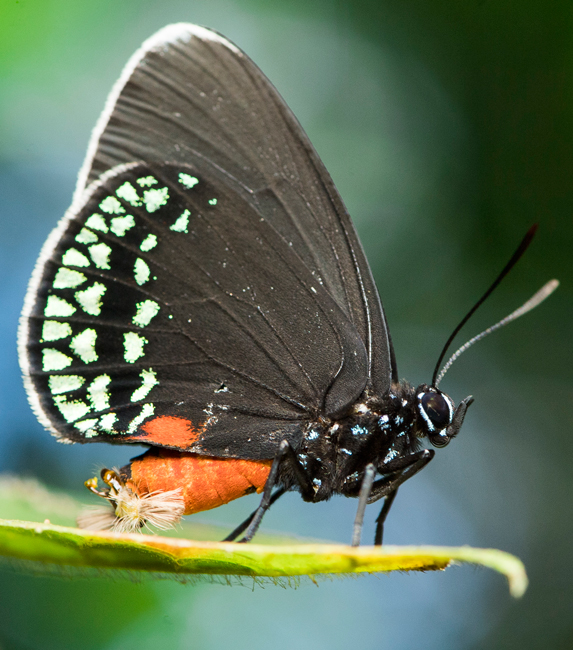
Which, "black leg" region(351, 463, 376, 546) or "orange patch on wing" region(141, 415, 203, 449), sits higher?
"black leg" region(351, 463, 376, 546)

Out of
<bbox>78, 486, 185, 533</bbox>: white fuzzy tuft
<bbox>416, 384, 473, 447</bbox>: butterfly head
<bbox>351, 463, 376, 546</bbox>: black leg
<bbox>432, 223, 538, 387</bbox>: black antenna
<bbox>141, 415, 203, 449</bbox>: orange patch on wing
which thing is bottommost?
<bbox>78, 486, 185, 533</bbox>: white fuzzy tuft

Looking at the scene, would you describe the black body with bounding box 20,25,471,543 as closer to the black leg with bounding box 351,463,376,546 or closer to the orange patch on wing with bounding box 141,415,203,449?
the orange patch on wing with bounding box 141,415,203,449

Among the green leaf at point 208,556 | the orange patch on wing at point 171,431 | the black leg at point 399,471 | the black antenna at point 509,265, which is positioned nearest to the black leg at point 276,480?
the black leg at point 399,471

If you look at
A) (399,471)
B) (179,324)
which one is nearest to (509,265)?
(399,471)

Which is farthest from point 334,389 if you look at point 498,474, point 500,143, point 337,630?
point 498,474

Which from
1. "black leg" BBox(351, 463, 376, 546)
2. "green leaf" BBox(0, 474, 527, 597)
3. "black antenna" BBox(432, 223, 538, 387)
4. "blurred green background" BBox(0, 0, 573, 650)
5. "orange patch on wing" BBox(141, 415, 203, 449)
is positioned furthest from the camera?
"blurred green background" BBox(0, 0, 573, 650)

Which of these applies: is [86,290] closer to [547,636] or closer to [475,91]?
[475,91]

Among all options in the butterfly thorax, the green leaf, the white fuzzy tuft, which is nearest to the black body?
the butterfly thorax
